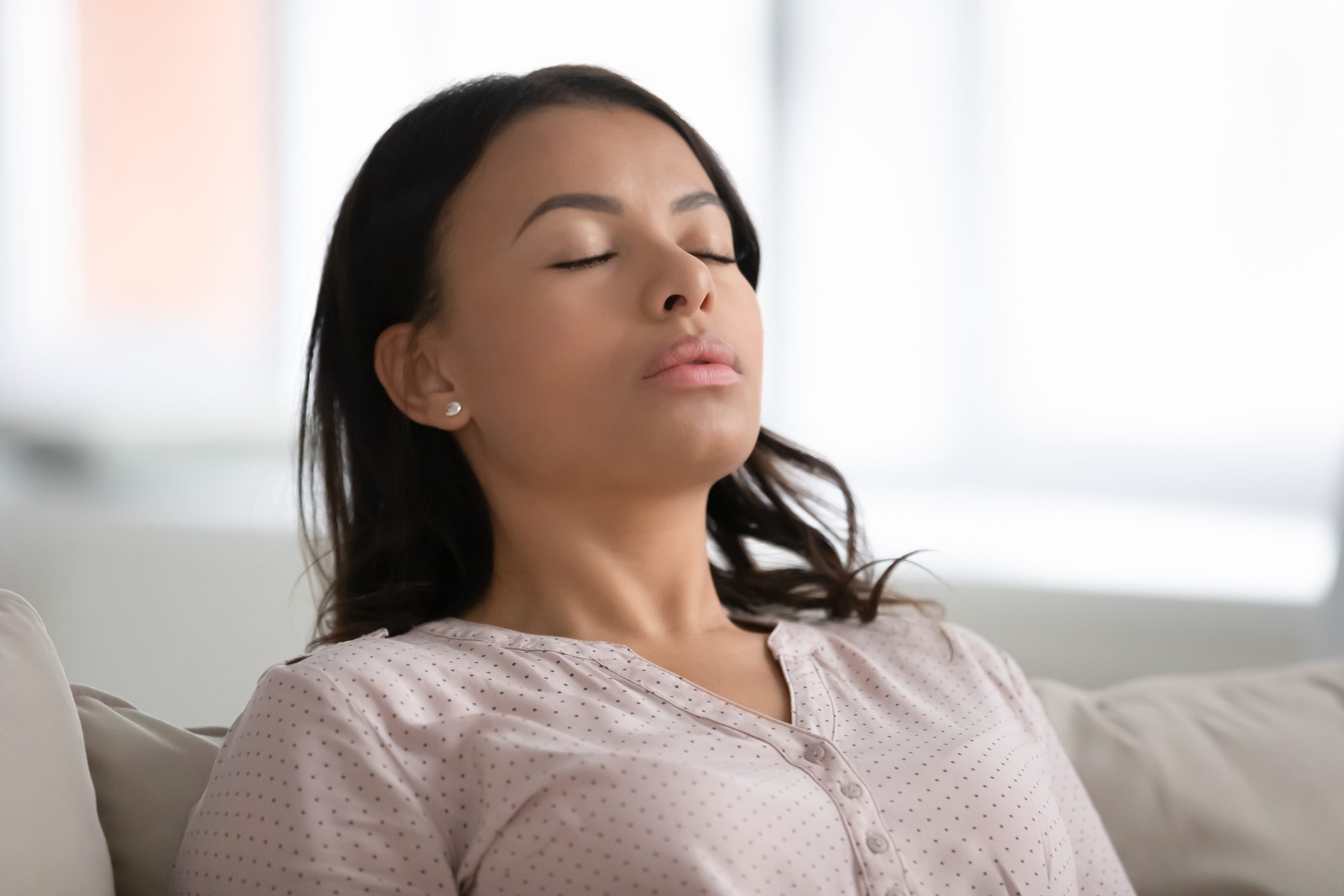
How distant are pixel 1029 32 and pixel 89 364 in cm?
238

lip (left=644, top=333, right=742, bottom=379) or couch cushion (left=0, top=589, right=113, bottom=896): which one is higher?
lip (left=644, top=333, right=742, bottom=379)

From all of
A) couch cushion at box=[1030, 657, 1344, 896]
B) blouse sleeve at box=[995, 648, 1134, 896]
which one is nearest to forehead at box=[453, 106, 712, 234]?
blouse sleeve at box=[995, 648, 1134, 896]

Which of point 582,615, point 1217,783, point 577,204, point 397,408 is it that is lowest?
point 1217,783

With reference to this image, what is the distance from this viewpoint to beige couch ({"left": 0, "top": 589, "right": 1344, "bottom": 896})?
97 centimetres

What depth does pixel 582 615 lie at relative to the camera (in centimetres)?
121

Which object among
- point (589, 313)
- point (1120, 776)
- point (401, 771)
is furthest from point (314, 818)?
point (1120, 776)

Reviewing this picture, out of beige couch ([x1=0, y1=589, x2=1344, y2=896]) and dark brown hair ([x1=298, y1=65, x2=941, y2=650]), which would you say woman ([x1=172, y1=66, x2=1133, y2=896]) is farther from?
beige couch ([x1=0, y1=589, x2=1344, y2=896])

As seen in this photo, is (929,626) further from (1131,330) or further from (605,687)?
Answer: (1131,330)

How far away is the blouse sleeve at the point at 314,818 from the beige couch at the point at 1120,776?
4.3 inches

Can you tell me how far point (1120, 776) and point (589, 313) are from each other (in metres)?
0.81

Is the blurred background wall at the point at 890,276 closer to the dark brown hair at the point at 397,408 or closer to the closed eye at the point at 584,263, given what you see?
the dark brown hair at the point at 397,408

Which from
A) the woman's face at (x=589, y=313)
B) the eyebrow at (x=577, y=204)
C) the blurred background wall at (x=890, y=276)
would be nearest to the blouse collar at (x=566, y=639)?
the woman's face at (x=589, y=313)

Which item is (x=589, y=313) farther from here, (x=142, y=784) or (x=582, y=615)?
(x=142, y=784)

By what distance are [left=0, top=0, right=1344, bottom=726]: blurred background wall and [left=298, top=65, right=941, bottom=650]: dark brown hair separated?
39.8 inches
